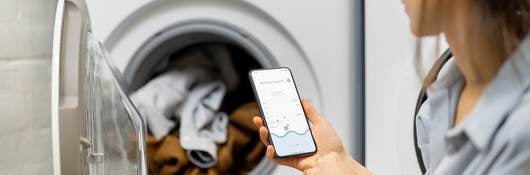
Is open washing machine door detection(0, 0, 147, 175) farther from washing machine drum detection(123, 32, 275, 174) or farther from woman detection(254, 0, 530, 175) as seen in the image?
woman detection(254, 0, 530, 175)

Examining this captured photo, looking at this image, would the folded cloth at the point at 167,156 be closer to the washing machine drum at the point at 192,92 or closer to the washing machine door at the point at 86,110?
the washing machine drum at the point at 192,92

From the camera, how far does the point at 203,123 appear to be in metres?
1.32

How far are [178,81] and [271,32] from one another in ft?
0.83

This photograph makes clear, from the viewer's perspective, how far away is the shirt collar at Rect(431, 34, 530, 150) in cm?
58

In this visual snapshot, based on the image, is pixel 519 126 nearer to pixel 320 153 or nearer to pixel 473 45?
pixel 473 45

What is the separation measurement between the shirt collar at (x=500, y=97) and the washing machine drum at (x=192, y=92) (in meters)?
0.68

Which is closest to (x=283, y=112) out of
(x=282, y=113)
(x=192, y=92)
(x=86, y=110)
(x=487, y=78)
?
(x=282, y=113)

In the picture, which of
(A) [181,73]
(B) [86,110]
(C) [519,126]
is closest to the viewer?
(C) [519,126]

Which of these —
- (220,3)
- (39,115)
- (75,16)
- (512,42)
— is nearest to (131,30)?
(220,3)

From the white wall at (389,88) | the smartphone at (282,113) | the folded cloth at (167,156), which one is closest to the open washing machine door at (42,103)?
the smartphone at (282,113)

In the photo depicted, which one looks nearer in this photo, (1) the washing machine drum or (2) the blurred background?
(2) the blurred background

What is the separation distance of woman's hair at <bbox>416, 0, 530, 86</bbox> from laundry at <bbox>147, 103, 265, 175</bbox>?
787 millimetres

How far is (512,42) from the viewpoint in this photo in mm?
587

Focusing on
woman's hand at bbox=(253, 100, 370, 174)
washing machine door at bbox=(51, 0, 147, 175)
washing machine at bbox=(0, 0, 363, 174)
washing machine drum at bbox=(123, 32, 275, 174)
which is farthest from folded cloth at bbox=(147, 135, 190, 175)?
woman's hand at bbox=(253, 100, 370, 174)
